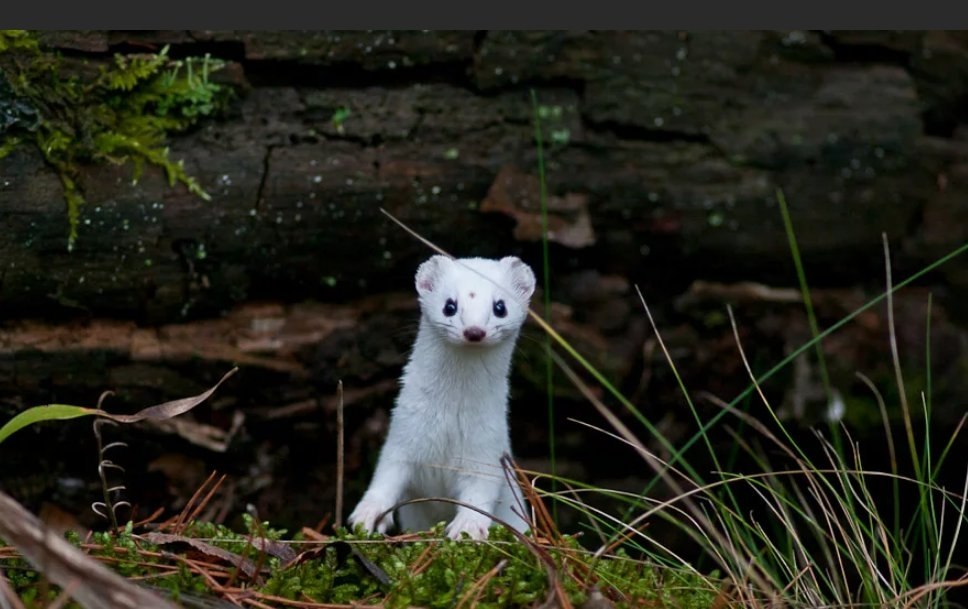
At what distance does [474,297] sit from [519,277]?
283 millimetres

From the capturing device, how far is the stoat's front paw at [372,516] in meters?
3.37


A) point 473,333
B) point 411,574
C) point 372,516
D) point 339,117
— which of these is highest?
point 339,117

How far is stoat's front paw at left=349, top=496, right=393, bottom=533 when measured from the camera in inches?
132

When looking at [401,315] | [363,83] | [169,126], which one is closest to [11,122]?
[169,126]

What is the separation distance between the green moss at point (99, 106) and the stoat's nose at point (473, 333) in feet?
4.77

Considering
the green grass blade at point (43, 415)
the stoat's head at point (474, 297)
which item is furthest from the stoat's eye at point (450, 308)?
the green grass blade at point (43, 415)

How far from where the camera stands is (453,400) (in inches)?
143

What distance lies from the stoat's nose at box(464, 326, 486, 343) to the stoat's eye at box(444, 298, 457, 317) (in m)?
0.13

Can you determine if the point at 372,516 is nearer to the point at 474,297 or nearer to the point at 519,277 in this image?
the point at 474,297

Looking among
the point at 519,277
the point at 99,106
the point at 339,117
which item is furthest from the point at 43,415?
the point at 339,117

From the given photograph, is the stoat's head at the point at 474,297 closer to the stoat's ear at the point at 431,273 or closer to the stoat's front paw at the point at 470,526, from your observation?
the stoat's ear at the point at 431,273

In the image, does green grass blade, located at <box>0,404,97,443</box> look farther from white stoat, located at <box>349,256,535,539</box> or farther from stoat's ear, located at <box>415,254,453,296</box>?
stoat's ear, located at <box>415,254,453,296</box>

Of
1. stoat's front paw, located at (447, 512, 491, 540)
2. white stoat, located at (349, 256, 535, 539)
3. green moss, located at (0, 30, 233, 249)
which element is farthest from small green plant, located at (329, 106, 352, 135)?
stoat's front paw, located at (447, 512, 491, 540)

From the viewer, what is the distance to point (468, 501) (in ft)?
11.6
